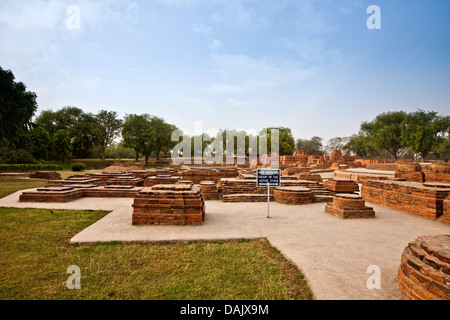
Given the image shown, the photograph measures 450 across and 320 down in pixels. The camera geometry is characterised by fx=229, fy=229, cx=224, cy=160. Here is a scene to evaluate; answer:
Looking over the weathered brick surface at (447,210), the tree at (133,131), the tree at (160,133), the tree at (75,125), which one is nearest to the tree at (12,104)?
the tree at (133,131)

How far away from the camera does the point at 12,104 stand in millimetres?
15523

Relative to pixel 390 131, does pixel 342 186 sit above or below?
below

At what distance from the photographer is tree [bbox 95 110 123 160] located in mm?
37353

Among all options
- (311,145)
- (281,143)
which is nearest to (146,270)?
(281,143)

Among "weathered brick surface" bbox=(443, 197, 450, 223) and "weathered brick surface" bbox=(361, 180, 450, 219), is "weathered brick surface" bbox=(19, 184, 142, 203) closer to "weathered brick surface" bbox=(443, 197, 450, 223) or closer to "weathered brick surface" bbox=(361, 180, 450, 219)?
"weathered brick surface" bbox=(361, 180, 450, 219)

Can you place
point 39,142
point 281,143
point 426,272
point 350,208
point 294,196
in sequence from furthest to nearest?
point 281,143
point 39,142
point 294,196
point 350,208
point 426,272

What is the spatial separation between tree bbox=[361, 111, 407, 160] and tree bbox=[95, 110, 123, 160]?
42675mm

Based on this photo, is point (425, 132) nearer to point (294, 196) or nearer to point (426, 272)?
point (294, 196)

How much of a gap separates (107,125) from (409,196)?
134ft

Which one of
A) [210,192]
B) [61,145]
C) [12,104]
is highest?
[12,104]

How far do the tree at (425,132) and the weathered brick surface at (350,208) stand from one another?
3542cm

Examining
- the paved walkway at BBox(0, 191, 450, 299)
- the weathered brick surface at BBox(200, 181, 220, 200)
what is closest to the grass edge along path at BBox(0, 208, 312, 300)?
the paved walkway at BBox(0, 191, 450, 299)

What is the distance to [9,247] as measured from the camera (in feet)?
10.0

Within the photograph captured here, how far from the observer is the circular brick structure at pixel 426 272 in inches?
70.0
